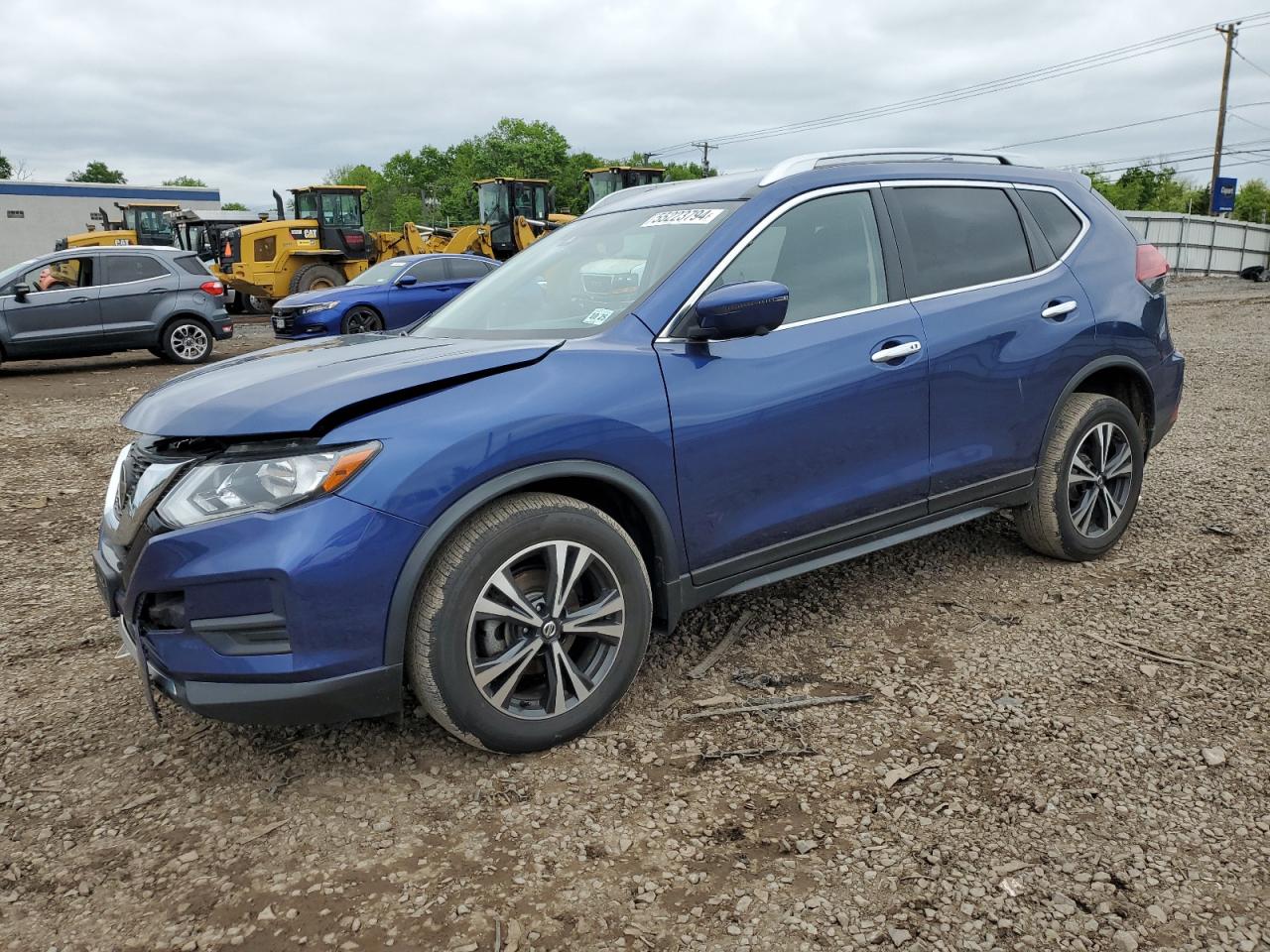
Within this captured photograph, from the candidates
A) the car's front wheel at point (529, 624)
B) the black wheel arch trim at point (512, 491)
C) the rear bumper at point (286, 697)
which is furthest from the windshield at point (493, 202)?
the rear bumper at point (286, 697)

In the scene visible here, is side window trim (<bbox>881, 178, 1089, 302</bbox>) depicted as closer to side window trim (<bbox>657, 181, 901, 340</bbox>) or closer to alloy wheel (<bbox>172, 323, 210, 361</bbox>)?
side window trim (<bbox>657, 181, 901, 340</bbox>)

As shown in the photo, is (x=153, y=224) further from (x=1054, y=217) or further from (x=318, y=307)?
(x=1054, y=217)

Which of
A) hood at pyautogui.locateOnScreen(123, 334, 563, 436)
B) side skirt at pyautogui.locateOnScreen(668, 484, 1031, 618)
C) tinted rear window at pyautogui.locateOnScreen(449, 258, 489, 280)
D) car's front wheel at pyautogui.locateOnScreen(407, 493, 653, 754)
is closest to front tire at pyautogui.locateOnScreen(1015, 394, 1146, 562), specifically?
side skirt at pyautogui.locateOnScreen(668, 484, 1031, 618)

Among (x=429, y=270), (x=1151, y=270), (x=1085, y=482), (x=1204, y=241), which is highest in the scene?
(x=1204, y=241)

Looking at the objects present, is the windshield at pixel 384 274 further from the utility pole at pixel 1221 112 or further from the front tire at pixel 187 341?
the utility pole at pixel 1221 112

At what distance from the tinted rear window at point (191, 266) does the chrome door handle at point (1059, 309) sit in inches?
519

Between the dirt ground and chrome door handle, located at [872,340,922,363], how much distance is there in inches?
43.4

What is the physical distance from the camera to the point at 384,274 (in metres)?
14.9

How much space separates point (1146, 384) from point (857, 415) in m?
1.97

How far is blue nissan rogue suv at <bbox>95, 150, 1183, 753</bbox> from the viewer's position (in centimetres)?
252

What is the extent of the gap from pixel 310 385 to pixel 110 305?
12587 mm

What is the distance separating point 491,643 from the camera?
2.79 m

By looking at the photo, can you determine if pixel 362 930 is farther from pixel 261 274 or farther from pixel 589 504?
pixel 261 274

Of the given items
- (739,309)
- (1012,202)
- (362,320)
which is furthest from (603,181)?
(739,309)
